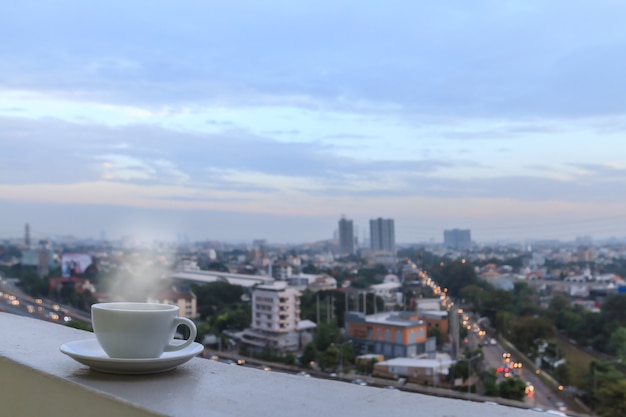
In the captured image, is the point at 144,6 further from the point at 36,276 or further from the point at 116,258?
the point at 116,258

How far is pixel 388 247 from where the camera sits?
13.4m

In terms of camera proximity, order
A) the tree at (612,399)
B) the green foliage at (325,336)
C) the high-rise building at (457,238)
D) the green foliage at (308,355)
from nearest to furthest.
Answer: the tree at (612,399)
the green foliage at (308,355)
the green foliage at (325,336)
the high-rise building at (457,238)

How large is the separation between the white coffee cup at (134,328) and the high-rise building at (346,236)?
47.2 feet

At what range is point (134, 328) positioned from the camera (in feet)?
1.54

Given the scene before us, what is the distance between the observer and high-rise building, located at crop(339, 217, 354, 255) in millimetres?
15141

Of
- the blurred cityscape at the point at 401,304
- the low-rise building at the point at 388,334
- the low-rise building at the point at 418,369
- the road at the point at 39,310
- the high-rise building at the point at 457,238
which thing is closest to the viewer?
the road at the point at 39,310

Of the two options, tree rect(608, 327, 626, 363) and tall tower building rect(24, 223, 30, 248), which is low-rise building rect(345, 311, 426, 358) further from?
tall tower building rect(24, 223, 30, 248)

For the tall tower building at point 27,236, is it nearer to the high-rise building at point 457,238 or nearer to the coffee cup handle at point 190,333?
the high-rise building at point 457,238

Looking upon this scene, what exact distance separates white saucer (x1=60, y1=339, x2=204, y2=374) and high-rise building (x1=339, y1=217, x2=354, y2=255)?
1435cm

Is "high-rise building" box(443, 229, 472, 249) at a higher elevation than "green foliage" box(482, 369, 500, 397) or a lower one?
higher

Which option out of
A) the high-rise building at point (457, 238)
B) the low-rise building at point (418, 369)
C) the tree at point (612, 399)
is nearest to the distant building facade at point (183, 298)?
the low-rise building at point (418, 369)

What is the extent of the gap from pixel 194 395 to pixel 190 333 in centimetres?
9

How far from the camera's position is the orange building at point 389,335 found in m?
7.21

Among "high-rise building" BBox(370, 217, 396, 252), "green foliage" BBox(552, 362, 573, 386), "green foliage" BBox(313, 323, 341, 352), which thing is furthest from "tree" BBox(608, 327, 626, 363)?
"high-rise building" BBox(370, 217, 396, 252)
